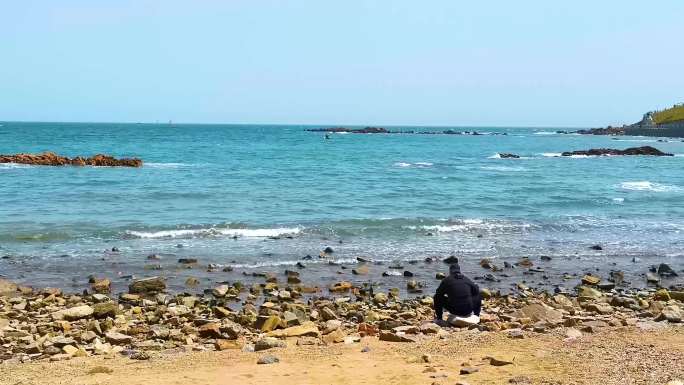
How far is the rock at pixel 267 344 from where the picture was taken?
10.7 m

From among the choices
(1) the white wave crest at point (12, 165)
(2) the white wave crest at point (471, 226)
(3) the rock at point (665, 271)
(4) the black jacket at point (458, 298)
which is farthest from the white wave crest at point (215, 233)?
(1) the white wave crest at point (12, 165)

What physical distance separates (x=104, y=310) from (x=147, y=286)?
2790 millimetres

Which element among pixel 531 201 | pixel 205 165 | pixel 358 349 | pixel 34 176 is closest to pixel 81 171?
pixel 34 176

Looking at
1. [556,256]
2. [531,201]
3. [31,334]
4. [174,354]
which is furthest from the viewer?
[531,201]

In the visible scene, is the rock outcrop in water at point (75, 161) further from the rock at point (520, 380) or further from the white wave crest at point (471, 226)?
the rock at point (520, 380)

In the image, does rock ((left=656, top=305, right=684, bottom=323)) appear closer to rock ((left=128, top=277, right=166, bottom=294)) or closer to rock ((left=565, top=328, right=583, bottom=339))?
rock ((left=565, top=328, right=583, bottom=339))

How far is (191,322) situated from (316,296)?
12.3 ft

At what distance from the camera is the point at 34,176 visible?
43.1 meters

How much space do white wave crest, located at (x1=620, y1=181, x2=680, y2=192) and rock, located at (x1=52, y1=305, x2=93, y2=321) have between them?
3549 centimetres

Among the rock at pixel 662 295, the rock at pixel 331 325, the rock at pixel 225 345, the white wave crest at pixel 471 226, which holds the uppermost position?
the rock at pixel 225 345

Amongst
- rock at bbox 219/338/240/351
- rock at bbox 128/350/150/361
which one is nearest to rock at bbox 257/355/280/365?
rock at bbox 219/338/240/351

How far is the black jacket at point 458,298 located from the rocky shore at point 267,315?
15.7 inches

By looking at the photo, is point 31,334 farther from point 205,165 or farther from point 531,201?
point 205,165

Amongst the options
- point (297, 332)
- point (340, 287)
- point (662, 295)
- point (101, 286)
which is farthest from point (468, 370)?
point (101, 286)
